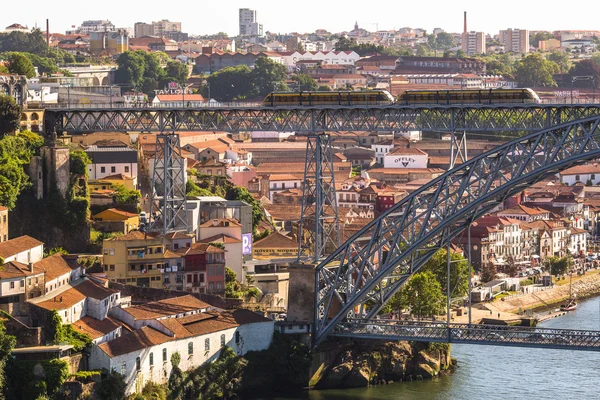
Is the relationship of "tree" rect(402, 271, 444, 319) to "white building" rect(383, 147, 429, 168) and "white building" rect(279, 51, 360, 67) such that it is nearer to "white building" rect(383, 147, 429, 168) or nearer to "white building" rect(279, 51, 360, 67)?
"white building" rect(383, 147, 429, 168)

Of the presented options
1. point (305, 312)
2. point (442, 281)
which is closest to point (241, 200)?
point (442, 281)

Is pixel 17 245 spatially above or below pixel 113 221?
above

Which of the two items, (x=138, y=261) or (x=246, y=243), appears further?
(x=246, y=243)

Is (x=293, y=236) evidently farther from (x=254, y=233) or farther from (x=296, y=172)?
(x=296, y=172)

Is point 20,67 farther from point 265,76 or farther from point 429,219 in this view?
point 265,76

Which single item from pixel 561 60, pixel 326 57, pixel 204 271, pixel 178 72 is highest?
pixel 326 57

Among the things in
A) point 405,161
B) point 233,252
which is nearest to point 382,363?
point 233,252

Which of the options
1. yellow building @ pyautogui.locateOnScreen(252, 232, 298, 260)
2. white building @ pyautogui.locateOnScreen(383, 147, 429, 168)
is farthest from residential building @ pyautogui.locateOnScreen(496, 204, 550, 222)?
yellow building @ pyautogui.locateOnScreen(252, 232, 298, 260)

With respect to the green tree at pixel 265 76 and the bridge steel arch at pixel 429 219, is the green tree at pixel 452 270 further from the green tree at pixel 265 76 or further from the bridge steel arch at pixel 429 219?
the green tree at pixel 265 76

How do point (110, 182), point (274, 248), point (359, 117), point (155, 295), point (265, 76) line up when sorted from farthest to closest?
point (265, 76)
point (110, 182)
point (274, 248)
point (359, 117)
point (155, 295)

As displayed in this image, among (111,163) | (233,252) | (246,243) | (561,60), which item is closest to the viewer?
(233,252)
